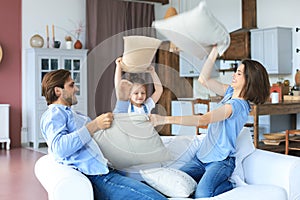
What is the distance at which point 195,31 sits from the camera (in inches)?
73.9

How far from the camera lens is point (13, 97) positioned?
816 centimetres

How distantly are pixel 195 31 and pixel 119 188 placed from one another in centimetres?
91

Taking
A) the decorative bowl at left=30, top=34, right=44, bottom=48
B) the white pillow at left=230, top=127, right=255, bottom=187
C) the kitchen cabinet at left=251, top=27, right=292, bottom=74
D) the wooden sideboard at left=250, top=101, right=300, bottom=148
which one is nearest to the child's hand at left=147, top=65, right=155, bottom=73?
the white pillow at left=230, top=127, right=255, bottom=187

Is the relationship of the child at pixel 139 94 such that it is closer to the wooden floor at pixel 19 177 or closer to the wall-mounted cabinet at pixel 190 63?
the wall-mounted cabinet at pixel 190 63

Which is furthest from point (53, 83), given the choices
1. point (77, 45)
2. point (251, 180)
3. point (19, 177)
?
A: point (77, 45)

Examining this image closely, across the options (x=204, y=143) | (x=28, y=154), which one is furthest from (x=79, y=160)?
(x=28, y=154)

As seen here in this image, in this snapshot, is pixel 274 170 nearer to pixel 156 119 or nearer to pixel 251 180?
pixel 251 180

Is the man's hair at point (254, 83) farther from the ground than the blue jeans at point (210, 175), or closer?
farther from the ground

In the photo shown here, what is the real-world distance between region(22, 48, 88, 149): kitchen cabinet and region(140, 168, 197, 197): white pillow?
5.52 meters

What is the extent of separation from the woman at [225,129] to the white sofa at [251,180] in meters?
0.10

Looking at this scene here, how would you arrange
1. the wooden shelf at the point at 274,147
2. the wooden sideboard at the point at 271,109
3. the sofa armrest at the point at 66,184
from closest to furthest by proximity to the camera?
the sofa armrest at the point at 66,184
the wooden sideboard at the point at 271,109
the wooden shelf at the point at 274,147

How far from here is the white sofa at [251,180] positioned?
222 centimetres

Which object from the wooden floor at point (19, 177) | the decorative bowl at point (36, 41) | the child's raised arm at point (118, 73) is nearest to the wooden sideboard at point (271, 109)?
the wooden floor at point (19, 177)

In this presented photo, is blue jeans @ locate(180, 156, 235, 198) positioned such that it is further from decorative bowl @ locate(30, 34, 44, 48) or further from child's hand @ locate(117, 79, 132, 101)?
decorative bowl @ locate(30, 34, 44, 48)
